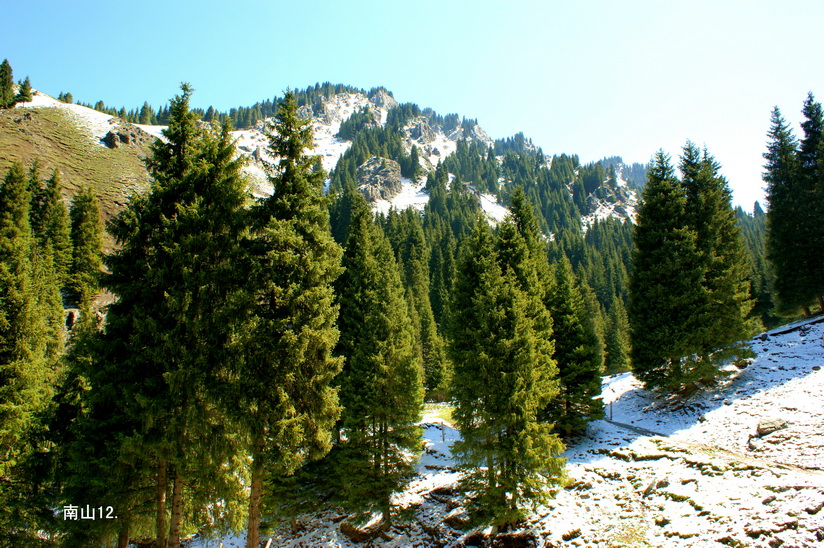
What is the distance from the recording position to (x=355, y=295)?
67.7ft

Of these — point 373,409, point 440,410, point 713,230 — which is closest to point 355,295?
point 373,409

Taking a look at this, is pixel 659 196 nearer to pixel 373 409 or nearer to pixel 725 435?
pixel 725 435

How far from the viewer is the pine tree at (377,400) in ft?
58.6

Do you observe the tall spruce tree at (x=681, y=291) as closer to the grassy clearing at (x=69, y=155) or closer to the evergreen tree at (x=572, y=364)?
the evergreen tree at (x=572, y=364)

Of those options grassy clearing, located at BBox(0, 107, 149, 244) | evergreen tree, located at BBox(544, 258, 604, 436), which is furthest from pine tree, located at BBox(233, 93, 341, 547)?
grassy clearing, located at BBox(0, 107, 149, 244)

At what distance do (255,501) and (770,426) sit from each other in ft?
69.6

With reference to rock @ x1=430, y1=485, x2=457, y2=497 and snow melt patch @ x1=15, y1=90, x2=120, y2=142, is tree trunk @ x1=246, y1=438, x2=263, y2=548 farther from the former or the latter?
snow melt patch @ x1=15, y1=90, x2=120, y2=142

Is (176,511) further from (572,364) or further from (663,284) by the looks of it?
(663,284)

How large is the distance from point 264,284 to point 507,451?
1148cm

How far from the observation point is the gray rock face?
143 metres

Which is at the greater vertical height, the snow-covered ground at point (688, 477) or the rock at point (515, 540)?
the snow-covered ground at point (688, 477)

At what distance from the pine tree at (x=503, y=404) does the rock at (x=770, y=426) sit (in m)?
8.79

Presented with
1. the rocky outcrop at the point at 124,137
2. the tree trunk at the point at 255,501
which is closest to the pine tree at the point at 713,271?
the tree trunk at the point at 255,501

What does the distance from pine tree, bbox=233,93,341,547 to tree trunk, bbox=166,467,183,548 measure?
80.8 inches
